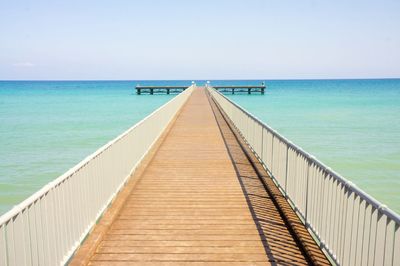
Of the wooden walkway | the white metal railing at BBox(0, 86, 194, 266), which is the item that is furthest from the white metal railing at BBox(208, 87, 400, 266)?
the white metal railing at BBox(0, 86, 194, 266)

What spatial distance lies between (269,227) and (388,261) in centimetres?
264

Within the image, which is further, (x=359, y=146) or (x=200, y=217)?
(x=359, y=146)

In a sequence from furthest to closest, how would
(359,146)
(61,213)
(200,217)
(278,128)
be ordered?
(278,128) < (359,146) < (200,217) < (61,213)

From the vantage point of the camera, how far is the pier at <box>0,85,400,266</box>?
399cm

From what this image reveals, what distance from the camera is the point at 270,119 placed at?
47844 millimetres

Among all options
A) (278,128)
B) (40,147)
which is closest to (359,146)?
(278,128)

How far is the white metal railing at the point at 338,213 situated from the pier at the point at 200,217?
0.01m

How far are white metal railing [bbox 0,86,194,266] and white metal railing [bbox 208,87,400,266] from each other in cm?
308

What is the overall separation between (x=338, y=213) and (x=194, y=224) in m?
2.33

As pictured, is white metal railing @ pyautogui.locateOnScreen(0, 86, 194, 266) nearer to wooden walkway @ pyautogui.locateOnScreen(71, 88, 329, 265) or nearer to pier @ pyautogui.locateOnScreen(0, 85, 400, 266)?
pier @ pyautogui.locateOnScreen(0, 85, 400, 266)

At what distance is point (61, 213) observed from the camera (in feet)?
15.3

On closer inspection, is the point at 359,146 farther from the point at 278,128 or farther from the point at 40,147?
the point at 40,147

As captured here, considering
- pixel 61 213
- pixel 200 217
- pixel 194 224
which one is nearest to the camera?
pixel 61 213

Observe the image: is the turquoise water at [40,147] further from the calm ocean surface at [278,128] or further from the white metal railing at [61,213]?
the white metal railing at [61,213]
